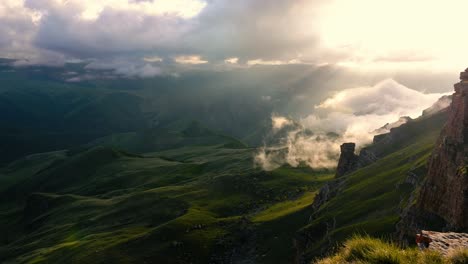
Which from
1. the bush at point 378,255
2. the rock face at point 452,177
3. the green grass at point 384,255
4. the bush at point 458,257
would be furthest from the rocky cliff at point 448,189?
the bush at point 378,255

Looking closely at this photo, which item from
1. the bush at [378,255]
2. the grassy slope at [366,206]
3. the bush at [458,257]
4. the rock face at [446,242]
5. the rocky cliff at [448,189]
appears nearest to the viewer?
the bush at [378,255]

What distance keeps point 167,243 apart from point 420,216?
93.1 metres

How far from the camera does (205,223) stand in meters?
168

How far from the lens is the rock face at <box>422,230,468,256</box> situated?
2012cm

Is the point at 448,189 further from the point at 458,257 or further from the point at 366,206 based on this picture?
the point at 458,257

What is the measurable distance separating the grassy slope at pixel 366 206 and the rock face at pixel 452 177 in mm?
15220

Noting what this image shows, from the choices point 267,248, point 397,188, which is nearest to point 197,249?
point 267,248

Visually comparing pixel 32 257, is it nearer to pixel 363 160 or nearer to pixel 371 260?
pixel 363 160

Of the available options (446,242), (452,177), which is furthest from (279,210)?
(446,242)

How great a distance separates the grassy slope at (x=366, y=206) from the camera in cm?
10200

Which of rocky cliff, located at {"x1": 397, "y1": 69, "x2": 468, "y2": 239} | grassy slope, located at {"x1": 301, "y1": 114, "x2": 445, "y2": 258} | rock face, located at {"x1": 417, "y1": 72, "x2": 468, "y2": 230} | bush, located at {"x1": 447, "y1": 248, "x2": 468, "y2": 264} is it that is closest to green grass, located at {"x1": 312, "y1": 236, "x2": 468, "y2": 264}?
bush, located at {"x1": 447, "y1": 248, "x2": 468, "y2": 264}

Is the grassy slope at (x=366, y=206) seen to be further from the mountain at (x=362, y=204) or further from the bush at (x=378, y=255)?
the bush at (x=378, y=255)

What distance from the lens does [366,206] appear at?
12388cm

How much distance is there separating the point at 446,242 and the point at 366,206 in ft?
352
